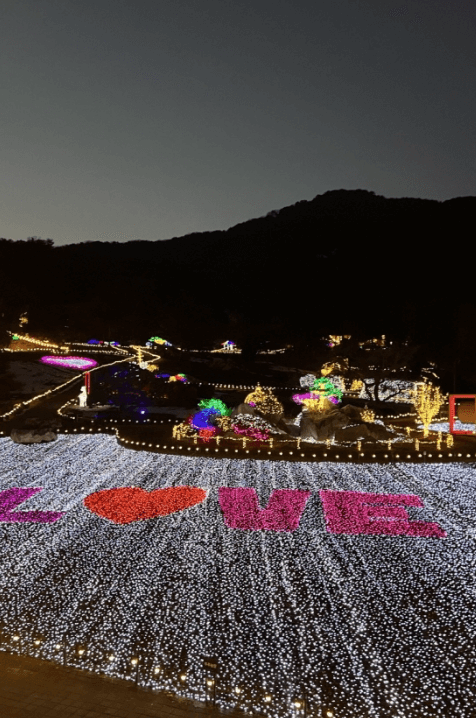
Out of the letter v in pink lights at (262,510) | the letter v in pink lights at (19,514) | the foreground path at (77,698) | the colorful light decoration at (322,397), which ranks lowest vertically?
the letter v in pink lights at (19,514)

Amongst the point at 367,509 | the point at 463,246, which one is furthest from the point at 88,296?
the point at 367,509

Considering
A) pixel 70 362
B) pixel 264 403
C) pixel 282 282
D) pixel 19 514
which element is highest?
pixel 282 282

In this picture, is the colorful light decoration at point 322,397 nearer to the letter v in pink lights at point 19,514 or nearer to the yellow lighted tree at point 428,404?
the yellow lighted tree at point 428,404

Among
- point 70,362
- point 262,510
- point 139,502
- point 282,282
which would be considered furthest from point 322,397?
point 282,282

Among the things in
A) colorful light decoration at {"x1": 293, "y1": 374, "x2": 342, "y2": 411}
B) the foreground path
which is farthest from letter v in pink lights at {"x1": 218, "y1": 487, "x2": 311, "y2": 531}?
colorful light decoration at {"x1": 293, "y1": 374, "x2": 342, "y2": 411}

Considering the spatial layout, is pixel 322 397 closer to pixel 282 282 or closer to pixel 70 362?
pixel 70 362

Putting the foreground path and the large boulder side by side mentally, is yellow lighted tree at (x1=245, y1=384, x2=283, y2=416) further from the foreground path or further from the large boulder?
the foreground path

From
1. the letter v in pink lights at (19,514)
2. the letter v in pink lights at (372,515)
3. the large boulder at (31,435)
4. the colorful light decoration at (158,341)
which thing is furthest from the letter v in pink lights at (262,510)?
the colorful light decoration at (158,341)
